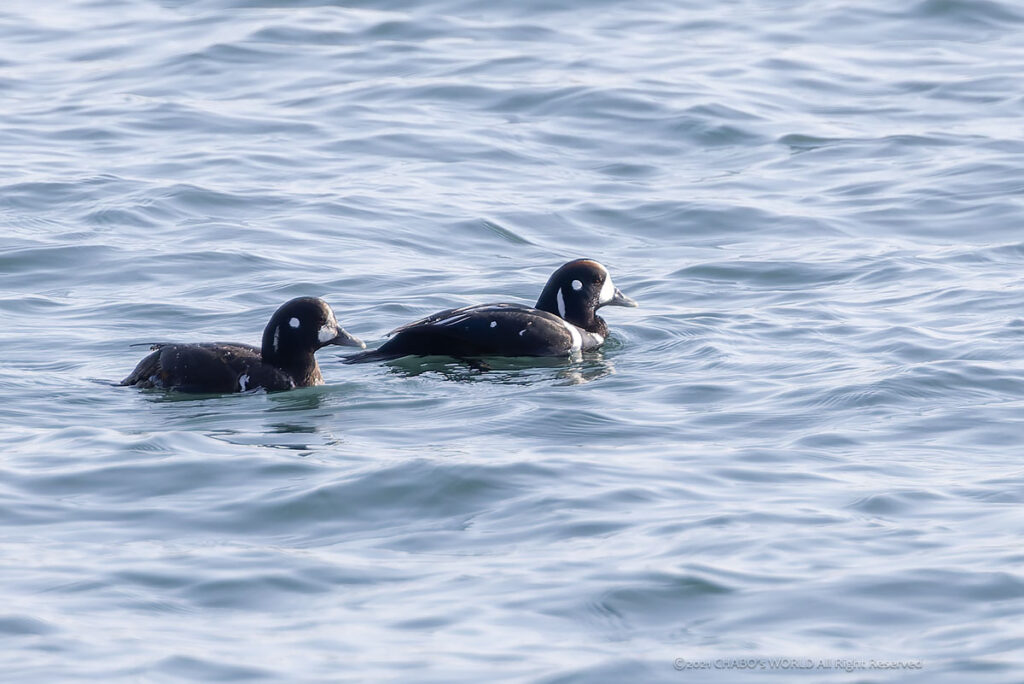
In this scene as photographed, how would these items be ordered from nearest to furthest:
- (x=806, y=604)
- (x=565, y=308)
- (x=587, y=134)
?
1. (x=806, y=604)
2. (x=565, y=308)
3. (x=587, y=134)

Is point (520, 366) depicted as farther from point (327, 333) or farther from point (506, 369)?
point (327, 333)

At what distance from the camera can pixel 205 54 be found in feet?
66.7

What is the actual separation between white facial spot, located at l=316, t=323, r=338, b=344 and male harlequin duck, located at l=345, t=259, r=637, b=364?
0.58 meters

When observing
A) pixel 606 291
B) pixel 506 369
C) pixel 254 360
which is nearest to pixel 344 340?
pixel 254 360

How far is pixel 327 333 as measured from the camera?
33.4ft

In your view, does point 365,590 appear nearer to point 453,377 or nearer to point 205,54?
point 453,377

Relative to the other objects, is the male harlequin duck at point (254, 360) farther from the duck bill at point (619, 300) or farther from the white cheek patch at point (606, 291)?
the duck bill at point (619, 300)

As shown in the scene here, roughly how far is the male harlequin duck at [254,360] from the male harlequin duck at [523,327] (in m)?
0.64

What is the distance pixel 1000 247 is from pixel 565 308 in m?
4.19

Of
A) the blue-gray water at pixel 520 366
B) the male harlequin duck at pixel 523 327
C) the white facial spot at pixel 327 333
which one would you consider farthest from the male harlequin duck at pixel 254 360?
the male harlequin duck at pixel 523 327

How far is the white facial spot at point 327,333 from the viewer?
10133 mm

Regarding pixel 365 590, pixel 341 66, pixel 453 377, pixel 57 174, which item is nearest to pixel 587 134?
pixel 341 66

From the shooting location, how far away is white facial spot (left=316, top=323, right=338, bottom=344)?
33.2ft

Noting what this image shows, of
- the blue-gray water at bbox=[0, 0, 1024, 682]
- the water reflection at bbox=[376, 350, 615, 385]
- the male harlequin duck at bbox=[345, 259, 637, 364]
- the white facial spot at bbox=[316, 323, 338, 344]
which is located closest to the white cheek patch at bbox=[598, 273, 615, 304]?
Answer: the male harlequin duck at bbox=[345, 259, 637, 364]
